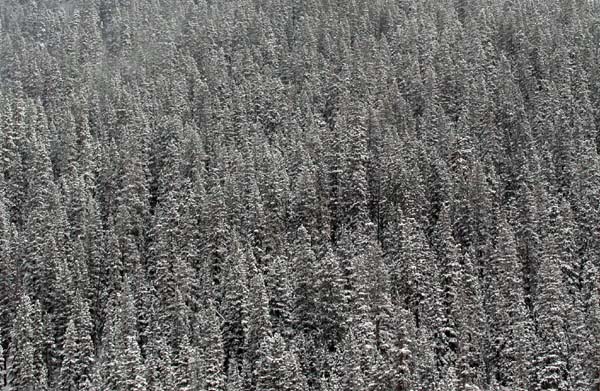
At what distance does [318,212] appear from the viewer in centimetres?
8769

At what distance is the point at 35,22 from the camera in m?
176

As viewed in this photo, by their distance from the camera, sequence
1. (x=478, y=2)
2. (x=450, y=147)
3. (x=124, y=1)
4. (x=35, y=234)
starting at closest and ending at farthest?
(x=35, y=234) < (x=450, y=147) < (x=478, y=2) < (x=124, y=1)

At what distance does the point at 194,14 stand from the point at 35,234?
89023 mm

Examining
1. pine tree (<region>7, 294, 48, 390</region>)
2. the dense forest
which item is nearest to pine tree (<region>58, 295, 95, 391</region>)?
the dense forest

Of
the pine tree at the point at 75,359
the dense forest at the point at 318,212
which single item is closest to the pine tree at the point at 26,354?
the dense forest at the point at 318,212

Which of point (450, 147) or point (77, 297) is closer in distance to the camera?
point (77, 297)

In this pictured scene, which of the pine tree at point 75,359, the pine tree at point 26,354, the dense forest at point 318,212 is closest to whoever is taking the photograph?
the dense forest at point 318,212

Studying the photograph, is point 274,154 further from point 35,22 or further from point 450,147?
point 35,22

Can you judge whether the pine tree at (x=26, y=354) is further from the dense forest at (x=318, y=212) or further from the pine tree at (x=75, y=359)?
the pine tree at (x=75, y=359)

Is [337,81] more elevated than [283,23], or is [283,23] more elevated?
[283,23]

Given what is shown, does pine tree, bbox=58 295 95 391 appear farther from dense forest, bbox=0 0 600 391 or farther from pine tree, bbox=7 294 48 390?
pine tree, bbox=7 294 48 390

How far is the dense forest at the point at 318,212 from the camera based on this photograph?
2611 inches

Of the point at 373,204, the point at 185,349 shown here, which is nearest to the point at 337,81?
the point at 373,204

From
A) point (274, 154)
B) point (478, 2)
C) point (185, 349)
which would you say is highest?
point (478, 2)
